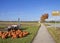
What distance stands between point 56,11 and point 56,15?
760 mm

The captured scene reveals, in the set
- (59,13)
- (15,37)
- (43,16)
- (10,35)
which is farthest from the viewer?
(43,16)

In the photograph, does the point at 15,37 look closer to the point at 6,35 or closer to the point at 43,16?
the point at 6,35

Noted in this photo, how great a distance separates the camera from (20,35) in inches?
683

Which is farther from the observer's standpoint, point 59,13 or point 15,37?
point 59,13

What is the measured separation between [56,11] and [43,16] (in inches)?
3351

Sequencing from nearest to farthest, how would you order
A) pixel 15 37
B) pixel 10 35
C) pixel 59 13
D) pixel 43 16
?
pixel 15 37 < pixel 10 35 < pixel 59 13 < pixel 43 16

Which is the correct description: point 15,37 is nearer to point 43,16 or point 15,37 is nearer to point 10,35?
point 10,35

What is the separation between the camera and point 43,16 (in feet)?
379

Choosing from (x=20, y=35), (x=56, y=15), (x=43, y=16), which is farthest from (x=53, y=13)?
(x=43, y=16)

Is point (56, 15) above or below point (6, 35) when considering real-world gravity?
above

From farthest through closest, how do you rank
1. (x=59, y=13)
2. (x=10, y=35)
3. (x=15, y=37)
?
(x=59, y=13), (x=10, y=35), (x=15, y=37)

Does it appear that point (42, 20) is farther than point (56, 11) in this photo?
Yes

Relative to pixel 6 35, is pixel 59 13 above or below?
above

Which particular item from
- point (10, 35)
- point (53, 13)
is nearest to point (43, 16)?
point (53, 13)
